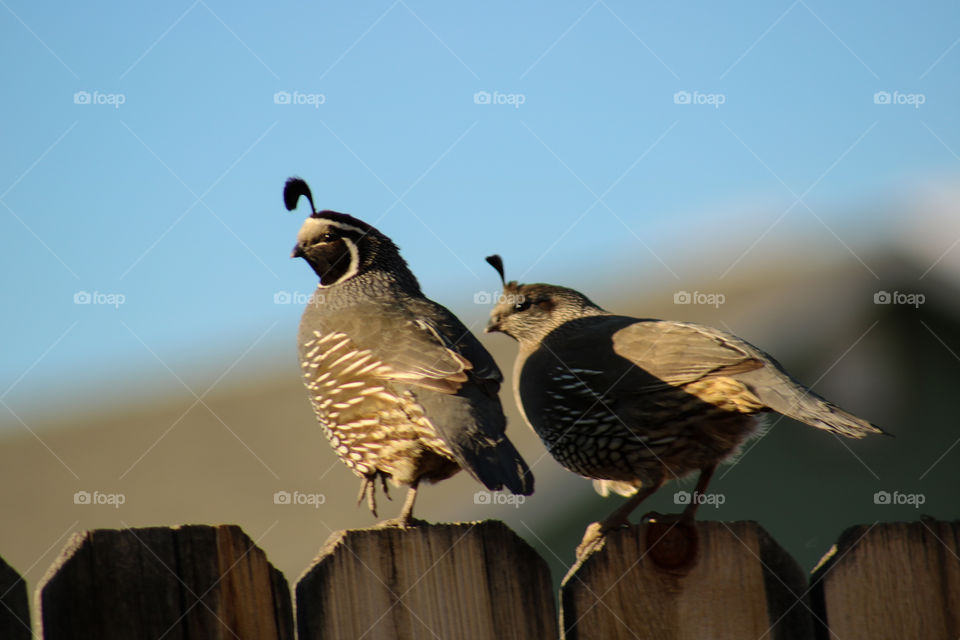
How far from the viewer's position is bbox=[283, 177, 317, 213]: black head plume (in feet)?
18.4

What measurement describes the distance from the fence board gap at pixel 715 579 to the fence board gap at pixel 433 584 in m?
0.31

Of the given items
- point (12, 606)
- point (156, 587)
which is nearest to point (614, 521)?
point (156, 587)

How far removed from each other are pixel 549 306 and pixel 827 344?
556 cm

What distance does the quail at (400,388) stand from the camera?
Answer: 4352 mm

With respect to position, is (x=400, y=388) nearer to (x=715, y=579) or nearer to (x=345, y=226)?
(x=345, y=226)

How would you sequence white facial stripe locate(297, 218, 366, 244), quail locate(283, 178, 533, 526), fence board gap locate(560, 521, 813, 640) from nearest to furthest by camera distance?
fence board gap locate(560, 521, 813, 640) < quail locate(283, 178, 533, 526) < white facial stripe locate(297, 218, 366, 244)

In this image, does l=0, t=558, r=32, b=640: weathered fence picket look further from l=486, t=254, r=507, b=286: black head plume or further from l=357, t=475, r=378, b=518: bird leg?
l=486, t=254, r=507, b=286: black head plume

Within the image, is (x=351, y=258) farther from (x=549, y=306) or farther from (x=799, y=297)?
(x=799, y=297)

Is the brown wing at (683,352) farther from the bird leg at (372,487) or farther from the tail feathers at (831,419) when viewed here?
the bird leg at (372,487)

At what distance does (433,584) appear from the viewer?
301cm

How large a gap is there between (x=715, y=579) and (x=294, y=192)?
333 centimetres

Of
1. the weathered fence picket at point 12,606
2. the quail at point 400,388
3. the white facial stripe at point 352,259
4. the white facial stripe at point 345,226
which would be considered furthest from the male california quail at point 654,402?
the weathered fence picket at point 12,606

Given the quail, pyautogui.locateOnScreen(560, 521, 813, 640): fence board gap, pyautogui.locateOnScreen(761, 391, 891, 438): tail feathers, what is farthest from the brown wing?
pyautogui.locateOnScreen(560, 521, 813, 640): fence board gap

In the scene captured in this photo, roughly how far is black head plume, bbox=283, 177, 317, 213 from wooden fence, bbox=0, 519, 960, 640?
3.02 metres
